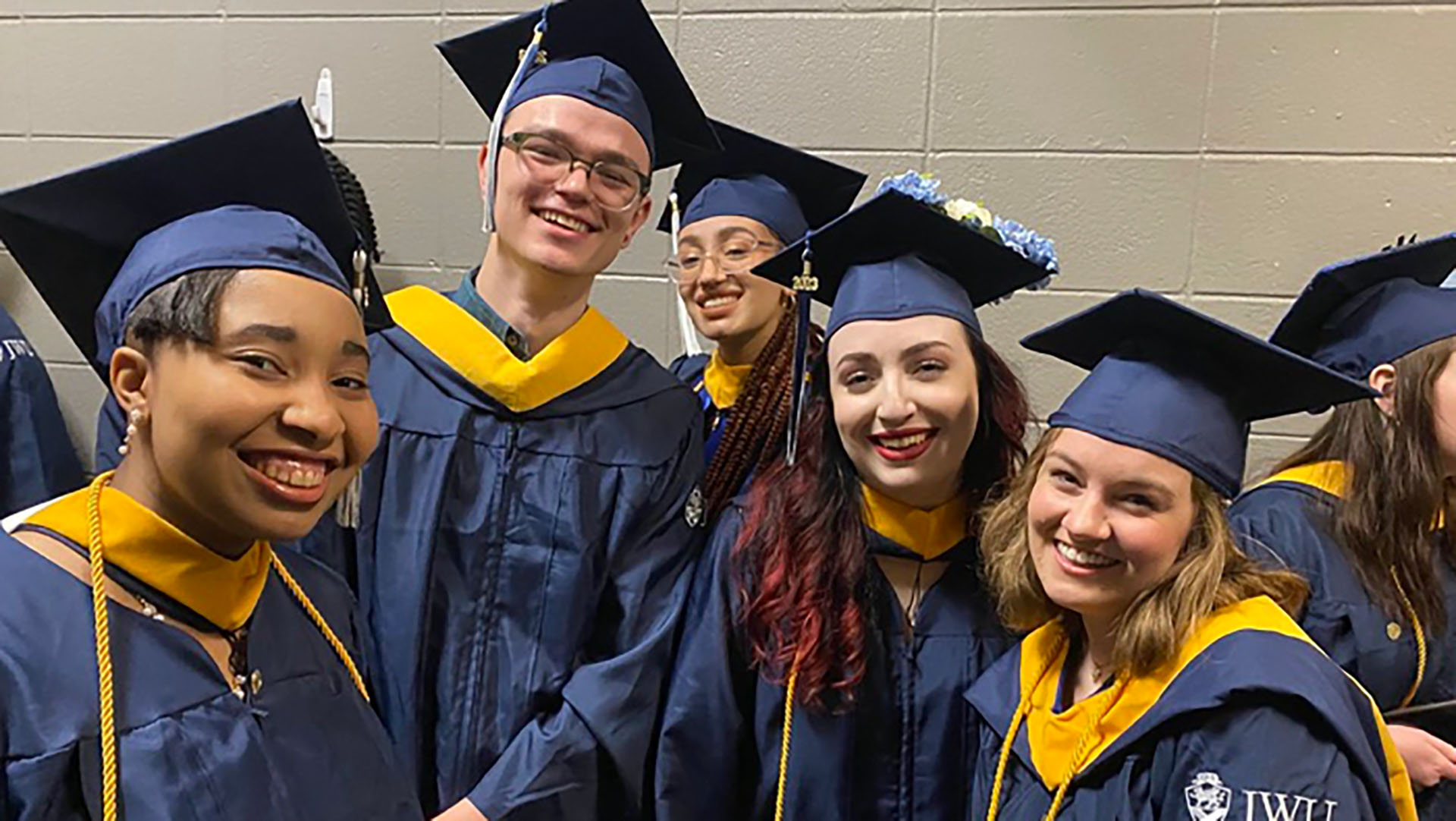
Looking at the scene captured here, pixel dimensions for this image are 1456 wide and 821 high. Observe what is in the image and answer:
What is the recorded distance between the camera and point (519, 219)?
1.57 metres

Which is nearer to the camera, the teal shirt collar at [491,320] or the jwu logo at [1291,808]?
the jwu logo at [1291,808]

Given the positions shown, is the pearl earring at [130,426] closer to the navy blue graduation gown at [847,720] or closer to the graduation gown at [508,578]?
the graduation gown at [508,578]

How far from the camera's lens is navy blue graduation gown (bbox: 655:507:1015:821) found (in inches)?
59.7

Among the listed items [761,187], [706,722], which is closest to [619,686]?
[706,722]

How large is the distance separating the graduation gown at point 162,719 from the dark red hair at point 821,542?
0.60m

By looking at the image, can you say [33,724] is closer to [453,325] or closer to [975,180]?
[453,325]

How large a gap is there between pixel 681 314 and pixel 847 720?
4.54 ft

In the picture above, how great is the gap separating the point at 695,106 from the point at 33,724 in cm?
127

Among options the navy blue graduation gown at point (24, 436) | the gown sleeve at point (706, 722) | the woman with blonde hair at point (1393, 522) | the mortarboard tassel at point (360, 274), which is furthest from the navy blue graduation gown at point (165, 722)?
the navy blue graduation gown at point (24, 436)

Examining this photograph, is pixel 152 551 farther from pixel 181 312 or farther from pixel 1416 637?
pixel 1416 637

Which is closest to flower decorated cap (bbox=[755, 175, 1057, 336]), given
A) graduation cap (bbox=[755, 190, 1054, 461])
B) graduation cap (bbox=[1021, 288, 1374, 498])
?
graduation cap (bbox=[755, 190, 1054, 461])

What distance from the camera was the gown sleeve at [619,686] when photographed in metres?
1.49

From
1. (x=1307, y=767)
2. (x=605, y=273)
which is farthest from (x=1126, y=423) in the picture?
(x=605, y=273)

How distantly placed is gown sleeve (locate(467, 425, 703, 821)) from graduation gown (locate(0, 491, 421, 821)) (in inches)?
15.3
